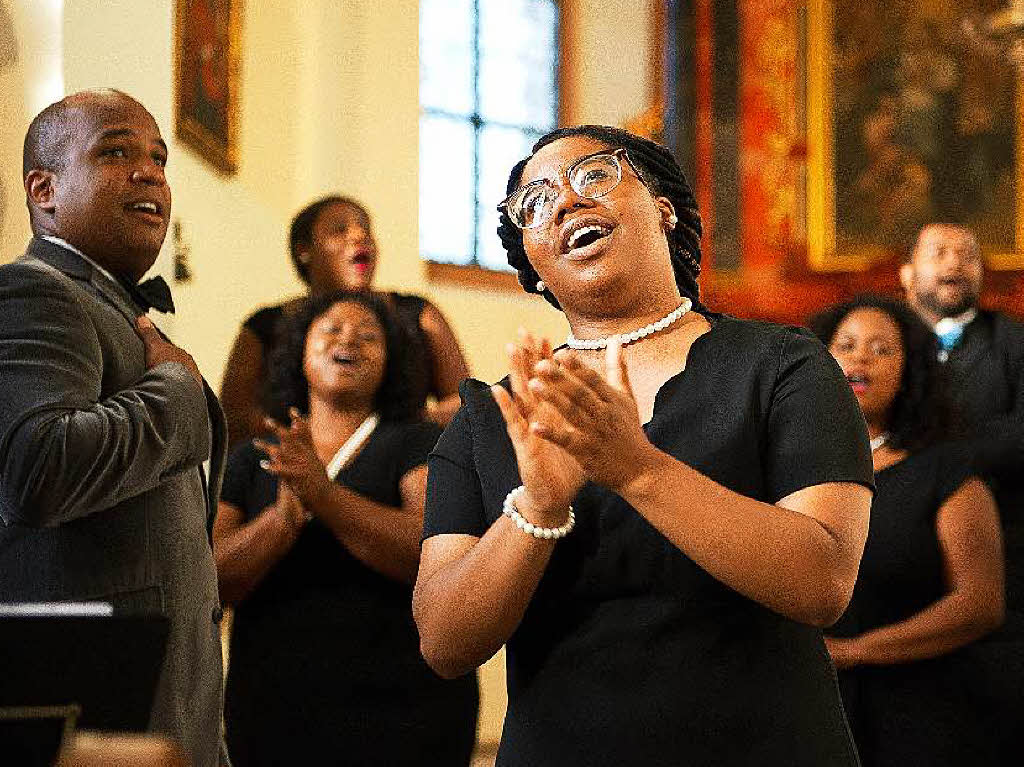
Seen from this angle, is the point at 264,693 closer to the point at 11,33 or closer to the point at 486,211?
the point at 11,33

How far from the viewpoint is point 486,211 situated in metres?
12.3

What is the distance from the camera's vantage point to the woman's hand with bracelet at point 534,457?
221 cm

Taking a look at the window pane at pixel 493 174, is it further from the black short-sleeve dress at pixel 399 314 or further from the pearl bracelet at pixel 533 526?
the pearl bracelet at pixel 533 526

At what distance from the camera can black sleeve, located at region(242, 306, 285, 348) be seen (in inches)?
201

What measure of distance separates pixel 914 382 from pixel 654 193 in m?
2.22

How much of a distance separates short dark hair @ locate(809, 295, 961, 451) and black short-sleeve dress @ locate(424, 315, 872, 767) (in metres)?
2.22

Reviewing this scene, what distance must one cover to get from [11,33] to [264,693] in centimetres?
185

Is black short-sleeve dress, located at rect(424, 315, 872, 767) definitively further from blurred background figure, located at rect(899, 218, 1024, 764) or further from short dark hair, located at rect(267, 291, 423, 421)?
blurred background figure, located at rect(899, 218, 1024, 764)

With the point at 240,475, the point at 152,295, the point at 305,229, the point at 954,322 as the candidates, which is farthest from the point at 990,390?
the point at 152,295

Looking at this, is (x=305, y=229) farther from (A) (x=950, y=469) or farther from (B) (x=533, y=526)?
(B) (x=533, y=526)

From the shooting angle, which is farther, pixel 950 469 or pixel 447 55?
pixel 447 55

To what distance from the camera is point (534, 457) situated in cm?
221

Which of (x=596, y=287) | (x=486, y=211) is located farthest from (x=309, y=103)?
A: (x=596, y=287)

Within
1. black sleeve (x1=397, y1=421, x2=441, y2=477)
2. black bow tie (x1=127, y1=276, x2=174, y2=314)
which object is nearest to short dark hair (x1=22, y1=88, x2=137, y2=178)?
black bow tie (x1=127, y1=276, x2=174, y2=314)
